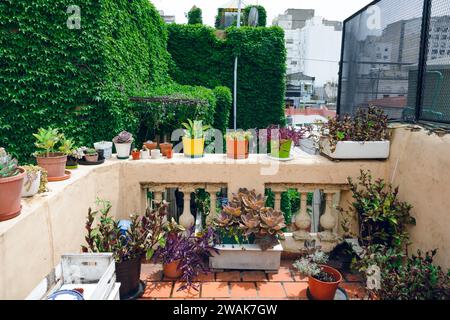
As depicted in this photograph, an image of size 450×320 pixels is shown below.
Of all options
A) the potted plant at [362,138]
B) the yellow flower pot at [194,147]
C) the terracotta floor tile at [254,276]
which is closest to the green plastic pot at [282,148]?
the potted plant at [362,138]

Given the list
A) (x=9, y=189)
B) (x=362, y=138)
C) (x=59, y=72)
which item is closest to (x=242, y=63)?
(x=59, y=72)

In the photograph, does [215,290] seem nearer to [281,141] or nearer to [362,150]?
[281,141]

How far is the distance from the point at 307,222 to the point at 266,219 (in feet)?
2.10

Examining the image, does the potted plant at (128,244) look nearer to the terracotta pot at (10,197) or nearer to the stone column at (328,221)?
the terracotta pot at (10,197)

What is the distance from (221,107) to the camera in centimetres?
1391

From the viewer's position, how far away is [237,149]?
356 cm

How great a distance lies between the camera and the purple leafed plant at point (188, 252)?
296cm

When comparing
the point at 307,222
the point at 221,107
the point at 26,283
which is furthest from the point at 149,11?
the point at 26,283

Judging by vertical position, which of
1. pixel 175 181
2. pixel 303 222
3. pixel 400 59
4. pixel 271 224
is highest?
pixel 400 59

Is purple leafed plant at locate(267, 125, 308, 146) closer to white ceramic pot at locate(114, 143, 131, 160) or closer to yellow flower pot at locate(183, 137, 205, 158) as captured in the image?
yellow flower pot at locate(183, 137, 205, 158)

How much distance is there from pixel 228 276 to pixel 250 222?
54cm

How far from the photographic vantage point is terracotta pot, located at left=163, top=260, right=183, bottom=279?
9.80 ft

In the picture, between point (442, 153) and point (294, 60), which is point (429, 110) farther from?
point (294, 60)

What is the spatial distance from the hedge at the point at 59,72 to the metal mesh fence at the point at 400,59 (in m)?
4.94
